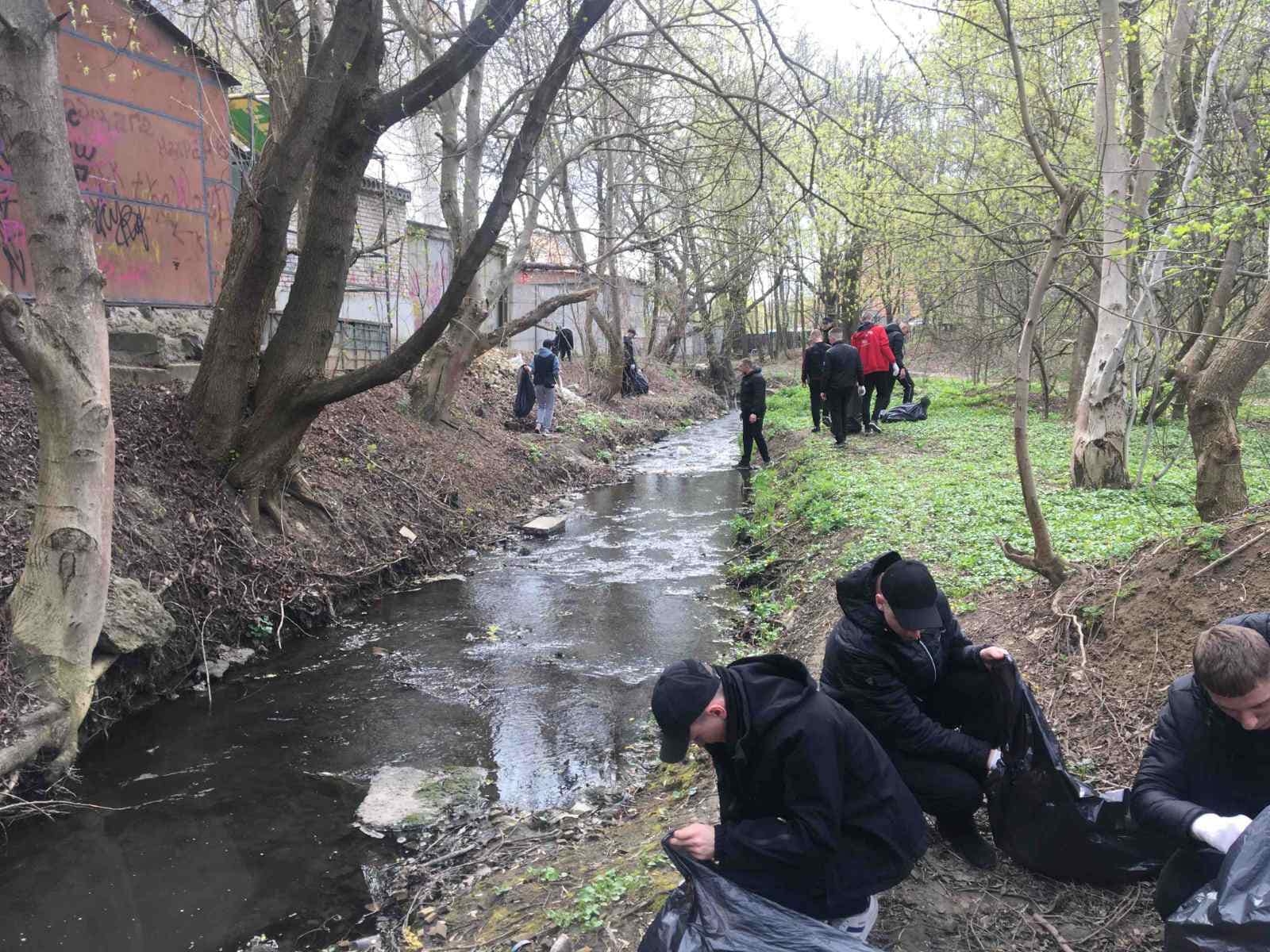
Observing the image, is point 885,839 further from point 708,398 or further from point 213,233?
point 708,398

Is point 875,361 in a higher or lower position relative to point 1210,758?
higher

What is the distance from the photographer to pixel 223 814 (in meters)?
4.70

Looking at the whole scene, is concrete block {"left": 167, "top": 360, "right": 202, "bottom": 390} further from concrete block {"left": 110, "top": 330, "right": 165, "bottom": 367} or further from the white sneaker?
the white sneaker

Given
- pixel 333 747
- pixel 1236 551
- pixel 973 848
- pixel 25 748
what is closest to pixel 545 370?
pixel 333 747

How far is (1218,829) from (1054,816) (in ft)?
2.10

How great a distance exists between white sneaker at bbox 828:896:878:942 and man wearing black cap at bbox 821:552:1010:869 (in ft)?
2.17

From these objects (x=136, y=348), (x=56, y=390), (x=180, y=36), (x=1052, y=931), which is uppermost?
(x=180, y=36)

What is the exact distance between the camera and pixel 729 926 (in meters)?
2.33

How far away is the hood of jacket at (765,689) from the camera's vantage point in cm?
247

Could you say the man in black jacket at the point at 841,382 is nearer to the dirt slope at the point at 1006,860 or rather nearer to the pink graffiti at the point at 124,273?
the dirt slope at the point at 1006,860

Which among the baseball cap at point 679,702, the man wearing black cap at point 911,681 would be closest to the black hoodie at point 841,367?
the man wearing black cap at point 911,681

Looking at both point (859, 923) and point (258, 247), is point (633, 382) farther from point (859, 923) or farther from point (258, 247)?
point (859, 923)

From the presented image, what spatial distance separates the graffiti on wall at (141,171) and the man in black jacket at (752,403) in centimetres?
825

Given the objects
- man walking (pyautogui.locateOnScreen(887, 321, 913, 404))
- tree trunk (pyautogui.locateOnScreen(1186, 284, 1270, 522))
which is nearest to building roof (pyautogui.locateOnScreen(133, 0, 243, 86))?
tree trunk (pyautogui.locateOnScreen(1186, 284, 1270, 522))
